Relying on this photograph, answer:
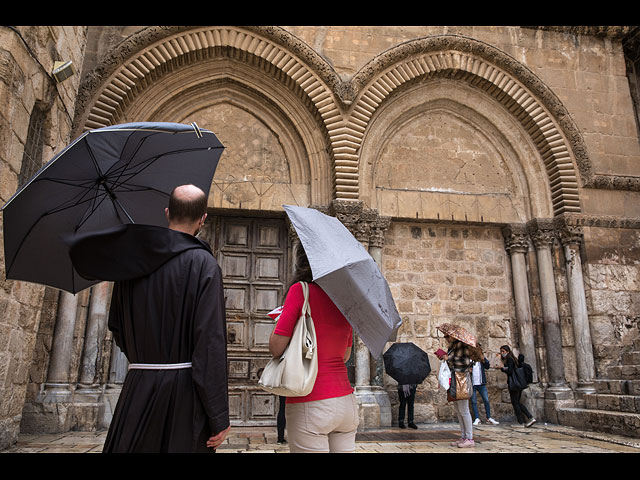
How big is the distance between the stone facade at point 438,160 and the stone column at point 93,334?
0.03 meters

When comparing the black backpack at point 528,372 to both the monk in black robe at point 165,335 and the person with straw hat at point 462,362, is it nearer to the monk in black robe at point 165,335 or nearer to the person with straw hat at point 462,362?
the person with straw hat at point 462,362

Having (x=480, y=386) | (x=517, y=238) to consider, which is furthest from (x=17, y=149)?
(x=517, y=238)

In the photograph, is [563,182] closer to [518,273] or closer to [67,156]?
[518,273]

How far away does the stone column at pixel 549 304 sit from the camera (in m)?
8.48

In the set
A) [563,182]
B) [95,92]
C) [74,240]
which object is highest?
[95,92]

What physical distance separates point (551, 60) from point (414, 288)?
17.7 ft

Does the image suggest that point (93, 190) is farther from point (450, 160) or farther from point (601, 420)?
point (450, 160)

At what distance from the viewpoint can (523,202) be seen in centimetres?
952

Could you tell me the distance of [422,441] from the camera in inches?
250

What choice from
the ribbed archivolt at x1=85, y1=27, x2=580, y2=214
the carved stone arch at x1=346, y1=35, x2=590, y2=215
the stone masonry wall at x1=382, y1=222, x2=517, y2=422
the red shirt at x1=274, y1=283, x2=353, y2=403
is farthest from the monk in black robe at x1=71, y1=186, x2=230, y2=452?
the carved stone arch at x1=346, y1=35, x2=590, y2=215

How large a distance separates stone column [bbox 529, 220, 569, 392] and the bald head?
801 cm

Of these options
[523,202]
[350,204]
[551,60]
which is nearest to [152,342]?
[350,204]

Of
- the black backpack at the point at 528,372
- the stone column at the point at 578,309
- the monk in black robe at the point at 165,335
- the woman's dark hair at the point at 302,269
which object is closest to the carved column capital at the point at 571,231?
the stone column at the point at 578,309
